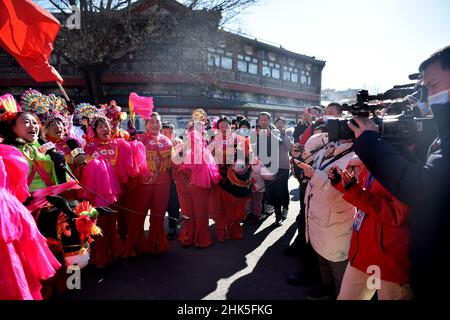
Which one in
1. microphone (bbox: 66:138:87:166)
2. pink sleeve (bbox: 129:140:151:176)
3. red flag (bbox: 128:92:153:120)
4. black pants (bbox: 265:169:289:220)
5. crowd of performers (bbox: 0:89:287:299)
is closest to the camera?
crowd of performers (bbox: 0:89:287:299)

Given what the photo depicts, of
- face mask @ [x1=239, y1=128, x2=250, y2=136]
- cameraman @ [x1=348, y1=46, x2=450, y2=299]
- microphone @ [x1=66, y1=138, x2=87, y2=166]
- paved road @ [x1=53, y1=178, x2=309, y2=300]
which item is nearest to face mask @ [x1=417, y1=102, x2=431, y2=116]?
cameraman @ [x1=348, y1=46, x2=450, y2=299]

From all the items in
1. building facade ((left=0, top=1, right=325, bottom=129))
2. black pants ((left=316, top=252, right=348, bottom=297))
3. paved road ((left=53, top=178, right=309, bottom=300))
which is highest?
building facade ((left=0, top=1, right=325, bottom=129))

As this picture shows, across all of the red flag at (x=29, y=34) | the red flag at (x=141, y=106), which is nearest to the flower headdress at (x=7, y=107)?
the red flag at (x=29, y=34)

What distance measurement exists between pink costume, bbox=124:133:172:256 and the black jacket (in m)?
3.20

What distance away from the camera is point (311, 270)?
3389mm

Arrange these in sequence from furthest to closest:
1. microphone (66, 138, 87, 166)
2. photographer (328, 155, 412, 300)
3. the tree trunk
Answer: the tree trunk
microphone (66, 138, 87, 166)
photographer (328, 155, 412, 300)

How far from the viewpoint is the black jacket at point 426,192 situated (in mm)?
1248

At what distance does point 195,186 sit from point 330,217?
2.35 meters

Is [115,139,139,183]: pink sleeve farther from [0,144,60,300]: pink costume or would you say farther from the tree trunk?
the tree trunk

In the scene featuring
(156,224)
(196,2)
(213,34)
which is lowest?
(156,224)

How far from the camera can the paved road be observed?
3104 millimetres

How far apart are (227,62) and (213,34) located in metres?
9.80

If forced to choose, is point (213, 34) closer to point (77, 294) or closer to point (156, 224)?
point (156, 224)
